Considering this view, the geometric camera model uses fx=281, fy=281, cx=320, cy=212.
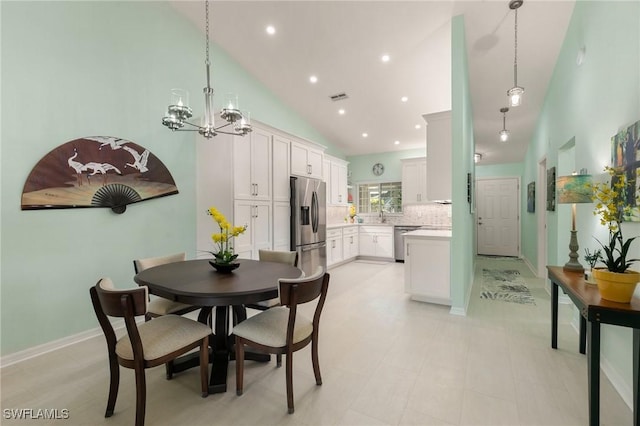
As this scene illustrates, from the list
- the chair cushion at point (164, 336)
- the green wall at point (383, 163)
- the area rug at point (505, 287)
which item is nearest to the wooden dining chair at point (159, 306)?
the chair cushion at point (164, 336)

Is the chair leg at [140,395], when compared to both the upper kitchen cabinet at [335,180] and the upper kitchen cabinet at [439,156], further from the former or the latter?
the upper kitchen cabinet at [335,180]

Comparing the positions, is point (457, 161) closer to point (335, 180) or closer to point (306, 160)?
point (306, 160)

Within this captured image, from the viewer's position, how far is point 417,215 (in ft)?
22.9

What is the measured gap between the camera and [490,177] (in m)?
7.86

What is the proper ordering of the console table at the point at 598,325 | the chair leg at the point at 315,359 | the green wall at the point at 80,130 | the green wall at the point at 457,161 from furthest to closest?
the green wall at the point at 457,161 → the green wall at the point at 80,130 → the chair leg at the point at 315,359 → the console table at the point at 598,325

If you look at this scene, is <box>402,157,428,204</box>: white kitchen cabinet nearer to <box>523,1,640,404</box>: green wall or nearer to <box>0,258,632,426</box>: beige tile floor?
<box>523,1,640,404</box>: green wall

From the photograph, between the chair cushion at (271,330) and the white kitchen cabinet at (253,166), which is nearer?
the chair cushion at (271,330)

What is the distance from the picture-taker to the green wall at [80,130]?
93.0 inches

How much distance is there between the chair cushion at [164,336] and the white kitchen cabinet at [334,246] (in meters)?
3.97

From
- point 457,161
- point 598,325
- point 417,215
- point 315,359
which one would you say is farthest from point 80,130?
point 417,215

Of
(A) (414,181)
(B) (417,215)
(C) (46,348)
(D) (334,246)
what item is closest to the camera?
(C) (46,348)

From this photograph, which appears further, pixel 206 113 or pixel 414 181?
pixel 414 181

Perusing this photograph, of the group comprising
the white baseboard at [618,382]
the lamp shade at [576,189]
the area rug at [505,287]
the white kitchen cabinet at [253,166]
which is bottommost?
the area rug at [505,287]

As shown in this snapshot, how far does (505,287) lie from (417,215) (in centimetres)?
277
